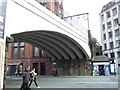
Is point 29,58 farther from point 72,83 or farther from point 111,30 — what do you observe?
point 111,30

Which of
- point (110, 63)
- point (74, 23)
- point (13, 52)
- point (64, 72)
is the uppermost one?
point (74, 23)

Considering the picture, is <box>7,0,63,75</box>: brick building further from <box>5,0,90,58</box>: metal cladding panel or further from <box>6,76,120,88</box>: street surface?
<box>5,0,90,58</box>: metal cladding panel

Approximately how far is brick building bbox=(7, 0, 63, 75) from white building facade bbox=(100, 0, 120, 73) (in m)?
16.2

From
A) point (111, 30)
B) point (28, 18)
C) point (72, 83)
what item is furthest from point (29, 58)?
point (28, 18)

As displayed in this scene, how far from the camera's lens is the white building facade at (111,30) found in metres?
40.7

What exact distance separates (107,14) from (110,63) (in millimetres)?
21217

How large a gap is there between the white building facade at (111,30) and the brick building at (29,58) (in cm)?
1619

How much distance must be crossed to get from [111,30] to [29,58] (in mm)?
24559

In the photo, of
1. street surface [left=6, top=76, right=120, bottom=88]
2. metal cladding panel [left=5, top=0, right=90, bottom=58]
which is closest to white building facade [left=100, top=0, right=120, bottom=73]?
street surface [left=6, top=76, right=120, bottom=88]

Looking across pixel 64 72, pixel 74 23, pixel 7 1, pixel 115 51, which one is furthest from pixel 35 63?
pixel 7 1

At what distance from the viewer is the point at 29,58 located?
36.4 metres

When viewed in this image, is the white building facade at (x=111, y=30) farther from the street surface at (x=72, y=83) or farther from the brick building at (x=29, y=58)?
the street surface at (x=72, y=83)

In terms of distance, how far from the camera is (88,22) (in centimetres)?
2834

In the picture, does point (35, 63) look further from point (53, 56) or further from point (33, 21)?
point (33, 21)
